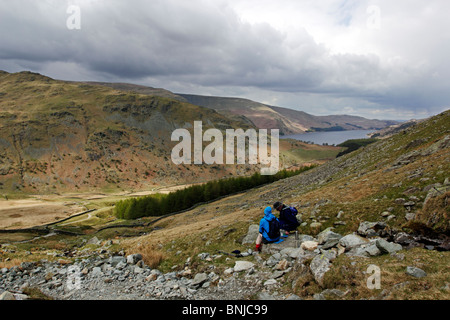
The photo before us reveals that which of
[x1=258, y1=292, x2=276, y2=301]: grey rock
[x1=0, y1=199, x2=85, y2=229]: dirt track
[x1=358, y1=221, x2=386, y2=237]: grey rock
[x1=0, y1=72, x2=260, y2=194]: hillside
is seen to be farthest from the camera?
[x1=0, y1=72, x2=260, y2=194]: hillside

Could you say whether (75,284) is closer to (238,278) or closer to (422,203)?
(238,278)

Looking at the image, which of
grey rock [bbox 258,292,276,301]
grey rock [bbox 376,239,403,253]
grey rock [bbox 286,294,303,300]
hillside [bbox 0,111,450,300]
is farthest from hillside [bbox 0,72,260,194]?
grey rock [bbox 376,239,403,253]

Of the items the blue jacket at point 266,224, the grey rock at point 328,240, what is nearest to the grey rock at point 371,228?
the grey rock at point 328,240

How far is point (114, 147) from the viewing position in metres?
194

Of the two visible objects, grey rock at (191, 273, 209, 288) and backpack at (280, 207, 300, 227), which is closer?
grey rock at (191, 273, 209, 288)

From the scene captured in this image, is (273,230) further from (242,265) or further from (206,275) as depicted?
(206,275)

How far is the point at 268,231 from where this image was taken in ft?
48.0

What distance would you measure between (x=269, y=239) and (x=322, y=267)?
5.10 m

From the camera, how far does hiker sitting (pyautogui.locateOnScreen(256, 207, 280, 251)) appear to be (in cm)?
1465

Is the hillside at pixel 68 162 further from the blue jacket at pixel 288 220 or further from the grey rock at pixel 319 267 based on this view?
the grey rock at pixel 319 267

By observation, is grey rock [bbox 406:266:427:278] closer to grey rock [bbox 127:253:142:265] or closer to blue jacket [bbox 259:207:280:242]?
blue jacket [bbox 259:207:280:242]

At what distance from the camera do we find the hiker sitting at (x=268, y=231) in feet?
48.1

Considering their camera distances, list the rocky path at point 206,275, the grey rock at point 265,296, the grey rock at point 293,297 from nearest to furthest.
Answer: the grey rock at point 293,297 → the grey rock at point 265,296 → the rocky path at point 206,275
